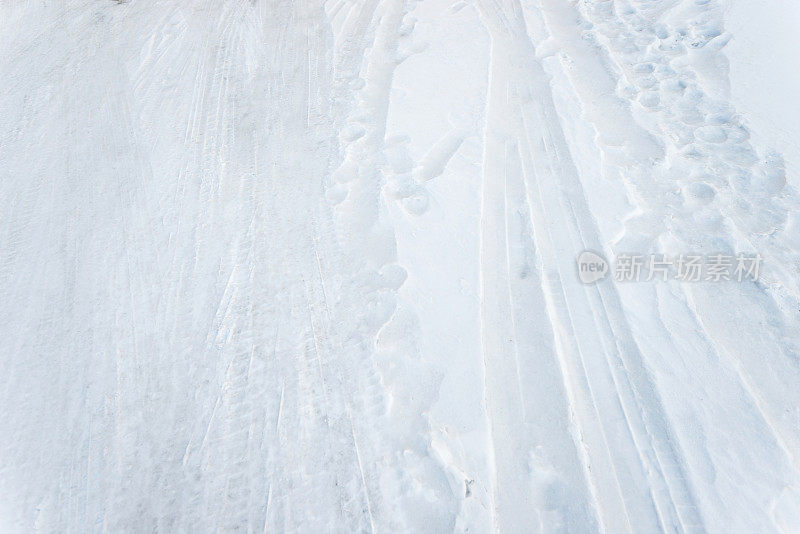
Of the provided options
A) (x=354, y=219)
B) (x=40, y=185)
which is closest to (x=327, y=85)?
(x=354, y=219)

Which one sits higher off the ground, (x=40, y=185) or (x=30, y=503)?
(x=40, y=185)

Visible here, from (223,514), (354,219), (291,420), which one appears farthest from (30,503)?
(354,219)

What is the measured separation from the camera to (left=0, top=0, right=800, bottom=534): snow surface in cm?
210

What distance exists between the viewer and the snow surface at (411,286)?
210 centimetres

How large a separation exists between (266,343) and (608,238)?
1968 mm

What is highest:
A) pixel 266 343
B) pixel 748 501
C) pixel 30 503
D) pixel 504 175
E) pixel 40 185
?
pixel 40 185

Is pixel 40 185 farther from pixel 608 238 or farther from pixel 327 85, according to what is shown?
pixel 608 238

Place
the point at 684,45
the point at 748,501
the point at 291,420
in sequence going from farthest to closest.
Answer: the point at 684,45
the point at 291,420
the point at 748,501

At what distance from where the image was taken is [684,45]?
13.1 feet

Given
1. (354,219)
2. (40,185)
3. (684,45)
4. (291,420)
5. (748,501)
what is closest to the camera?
(748,501)

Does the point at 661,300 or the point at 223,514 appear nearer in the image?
the point at 223,514

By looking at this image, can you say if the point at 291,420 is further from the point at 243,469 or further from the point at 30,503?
the point at 30,503

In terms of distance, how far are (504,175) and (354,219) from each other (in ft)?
3.29

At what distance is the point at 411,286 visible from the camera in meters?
2.73
